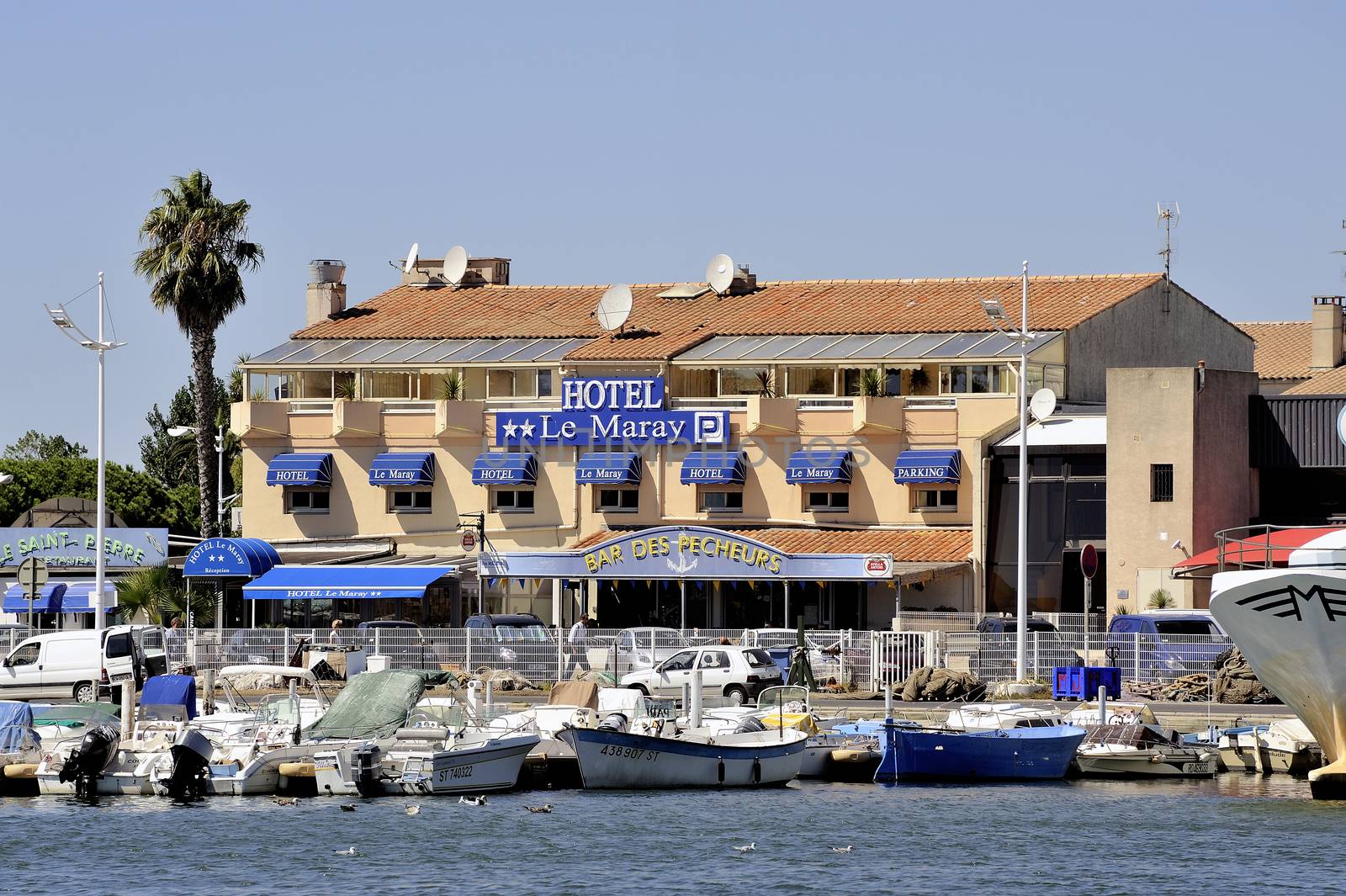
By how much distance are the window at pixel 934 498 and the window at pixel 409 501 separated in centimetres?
1477

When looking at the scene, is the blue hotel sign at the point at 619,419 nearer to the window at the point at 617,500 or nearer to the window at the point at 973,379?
the window at the point at 617,500

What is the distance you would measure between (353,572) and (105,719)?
61.2 ft

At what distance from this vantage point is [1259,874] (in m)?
31.5

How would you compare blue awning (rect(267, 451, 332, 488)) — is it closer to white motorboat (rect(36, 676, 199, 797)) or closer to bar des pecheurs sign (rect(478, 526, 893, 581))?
bar des pecheurs sign (rect(478, 526, 893, 581))

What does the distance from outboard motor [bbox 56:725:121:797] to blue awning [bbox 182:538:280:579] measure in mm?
23215

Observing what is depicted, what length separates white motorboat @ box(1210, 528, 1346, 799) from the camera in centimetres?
3619

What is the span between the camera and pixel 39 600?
6481 cm

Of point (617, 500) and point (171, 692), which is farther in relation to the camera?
point (617, 500)

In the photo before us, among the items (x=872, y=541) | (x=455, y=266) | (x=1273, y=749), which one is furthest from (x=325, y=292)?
(x=1273, y=749)

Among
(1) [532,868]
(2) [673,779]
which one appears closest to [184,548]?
(2) [673,779]

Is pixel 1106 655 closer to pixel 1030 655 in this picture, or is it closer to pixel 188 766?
pixel 1030 655

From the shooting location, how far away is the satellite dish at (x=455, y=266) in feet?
257

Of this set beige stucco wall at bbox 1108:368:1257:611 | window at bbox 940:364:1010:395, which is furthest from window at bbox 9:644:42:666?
window at bbox 940:364:1010:395

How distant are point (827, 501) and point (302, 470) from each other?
15811mm
